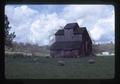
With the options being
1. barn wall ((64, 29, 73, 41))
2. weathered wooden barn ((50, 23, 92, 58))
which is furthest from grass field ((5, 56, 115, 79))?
barn wall ((64, 29, 73, 41))

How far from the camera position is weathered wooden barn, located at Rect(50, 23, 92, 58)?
8.72ft

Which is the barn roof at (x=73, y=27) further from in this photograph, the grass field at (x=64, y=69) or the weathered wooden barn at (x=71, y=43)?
the grass field at (x=64, y=69)

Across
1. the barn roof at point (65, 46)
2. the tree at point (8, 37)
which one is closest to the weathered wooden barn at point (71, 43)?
the barn roof at point (65, 46)

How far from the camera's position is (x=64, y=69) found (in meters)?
2.63

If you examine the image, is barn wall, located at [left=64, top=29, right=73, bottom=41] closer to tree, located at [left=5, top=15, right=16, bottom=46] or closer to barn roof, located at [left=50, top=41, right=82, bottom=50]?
barn roof, located at [left=50, top=41, right=82, bottom=50]

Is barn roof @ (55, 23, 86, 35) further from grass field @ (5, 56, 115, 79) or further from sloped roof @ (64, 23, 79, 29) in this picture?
grass field @ (5, 56, 115, 79)

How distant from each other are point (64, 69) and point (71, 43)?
238 millimetres

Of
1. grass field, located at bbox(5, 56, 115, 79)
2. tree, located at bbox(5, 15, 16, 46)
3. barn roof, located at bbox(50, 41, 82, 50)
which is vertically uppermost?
tree, located at bbox(5, 15, 16, 46)

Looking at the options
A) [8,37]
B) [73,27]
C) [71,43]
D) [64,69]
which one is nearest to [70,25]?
[73,27]

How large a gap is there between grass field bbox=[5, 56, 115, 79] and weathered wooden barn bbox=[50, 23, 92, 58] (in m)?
0.06

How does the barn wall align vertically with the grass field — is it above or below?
above

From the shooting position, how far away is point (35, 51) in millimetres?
2668

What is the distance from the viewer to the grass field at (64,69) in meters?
2.62

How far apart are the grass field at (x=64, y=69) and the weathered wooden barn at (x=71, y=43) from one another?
6cm
